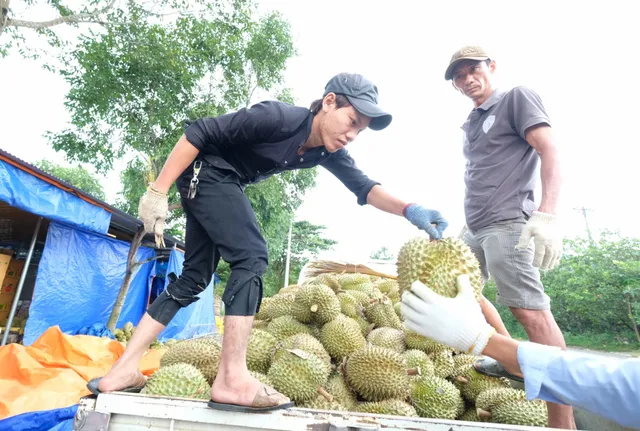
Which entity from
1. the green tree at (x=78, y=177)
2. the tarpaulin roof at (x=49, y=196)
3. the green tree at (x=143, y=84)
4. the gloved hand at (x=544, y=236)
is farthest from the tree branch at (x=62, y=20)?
the green tree at (x=78, y=177)

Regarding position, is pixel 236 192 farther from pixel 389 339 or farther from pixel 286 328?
pixel 389 339

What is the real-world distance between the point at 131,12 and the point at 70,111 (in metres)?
3.73

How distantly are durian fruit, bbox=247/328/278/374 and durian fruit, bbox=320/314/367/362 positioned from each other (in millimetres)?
505

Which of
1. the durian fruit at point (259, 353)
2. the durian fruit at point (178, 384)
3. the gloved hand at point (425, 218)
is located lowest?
the durian fruit at point (178, 384)

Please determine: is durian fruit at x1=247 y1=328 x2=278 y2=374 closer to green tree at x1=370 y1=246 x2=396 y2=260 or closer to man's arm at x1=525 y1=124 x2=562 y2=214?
man's arm at x1=525 y1=124 x2=562 y2=214

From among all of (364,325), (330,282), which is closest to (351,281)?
(330,282)

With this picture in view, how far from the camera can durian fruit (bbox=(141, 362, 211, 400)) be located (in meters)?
1.99

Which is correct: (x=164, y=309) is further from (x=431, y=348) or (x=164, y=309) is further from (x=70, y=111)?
(x=70, y=111)

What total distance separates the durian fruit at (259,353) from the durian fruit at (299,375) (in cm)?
25

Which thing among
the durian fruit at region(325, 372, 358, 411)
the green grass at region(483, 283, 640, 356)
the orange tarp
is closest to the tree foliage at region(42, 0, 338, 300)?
the orange tarp

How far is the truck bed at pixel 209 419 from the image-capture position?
135 cm

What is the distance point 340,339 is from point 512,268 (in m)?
1.47

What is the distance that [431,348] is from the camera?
3135mm

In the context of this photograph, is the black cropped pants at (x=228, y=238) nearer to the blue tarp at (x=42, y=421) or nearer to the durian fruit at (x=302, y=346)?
the durian fruit at (x=302, y=346)
